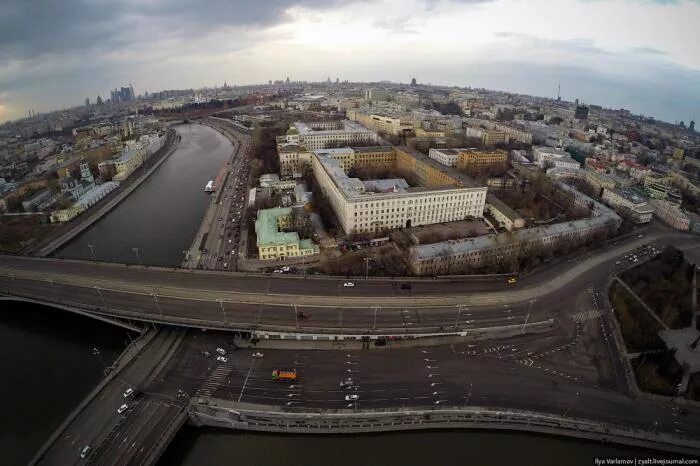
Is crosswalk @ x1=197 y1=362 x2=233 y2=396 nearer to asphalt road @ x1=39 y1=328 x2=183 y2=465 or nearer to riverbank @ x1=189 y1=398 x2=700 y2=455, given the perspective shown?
riverbank @ x1=189 y1=398 x2=700 y2=455

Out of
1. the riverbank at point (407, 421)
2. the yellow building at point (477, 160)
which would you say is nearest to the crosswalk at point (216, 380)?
the riverbank at point (407, 421)

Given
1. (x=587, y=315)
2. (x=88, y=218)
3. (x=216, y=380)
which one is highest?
(x=88, y=218)

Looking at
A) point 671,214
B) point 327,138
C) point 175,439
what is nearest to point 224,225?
point 175,439

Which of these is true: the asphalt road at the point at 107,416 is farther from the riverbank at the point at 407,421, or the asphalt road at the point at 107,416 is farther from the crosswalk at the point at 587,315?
the crosswalk at the point at 587,315

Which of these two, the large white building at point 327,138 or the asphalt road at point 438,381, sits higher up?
the large white building at point 327,138

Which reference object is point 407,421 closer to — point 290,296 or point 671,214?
point 290,296

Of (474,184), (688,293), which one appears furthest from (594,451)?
(474,184)
